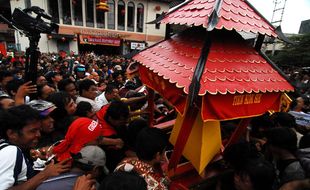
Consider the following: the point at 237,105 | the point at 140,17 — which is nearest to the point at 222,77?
the point at 237,105

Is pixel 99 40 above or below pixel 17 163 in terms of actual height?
above

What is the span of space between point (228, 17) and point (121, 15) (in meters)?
24.5

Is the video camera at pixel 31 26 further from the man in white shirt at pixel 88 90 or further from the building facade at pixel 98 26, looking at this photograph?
the building facade at pixel 98 26

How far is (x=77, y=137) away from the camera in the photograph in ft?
6.90

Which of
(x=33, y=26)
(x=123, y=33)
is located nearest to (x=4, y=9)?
(x=123, y=33)

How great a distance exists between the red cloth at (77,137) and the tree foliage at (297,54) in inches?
738

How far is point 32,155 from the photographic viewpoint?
7.75 feet

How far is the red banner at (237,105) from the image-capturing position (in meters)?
1.67

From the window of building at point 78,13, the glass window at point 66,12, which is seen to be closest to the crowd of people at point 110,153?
the glass window at point 66,12

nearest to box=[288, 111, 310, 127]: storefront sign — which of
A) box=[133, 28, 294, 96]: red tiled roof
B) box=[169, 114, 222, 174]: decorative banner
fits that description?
box=[133, 28, 294, 96]: red tiled roof

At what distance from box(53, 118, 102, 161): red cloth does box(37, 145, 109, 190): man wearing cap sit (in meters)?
0.26

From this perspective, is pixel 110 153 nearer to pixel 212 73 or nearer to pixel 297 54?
pixel 212 73

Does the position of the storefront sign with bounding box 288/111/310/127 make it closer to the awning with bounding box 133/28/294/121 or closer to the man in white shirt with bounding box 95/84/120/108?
the awning with bounding box 133/28/294/121

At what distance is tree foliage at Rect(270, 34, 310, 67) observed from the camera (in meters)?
17.1
